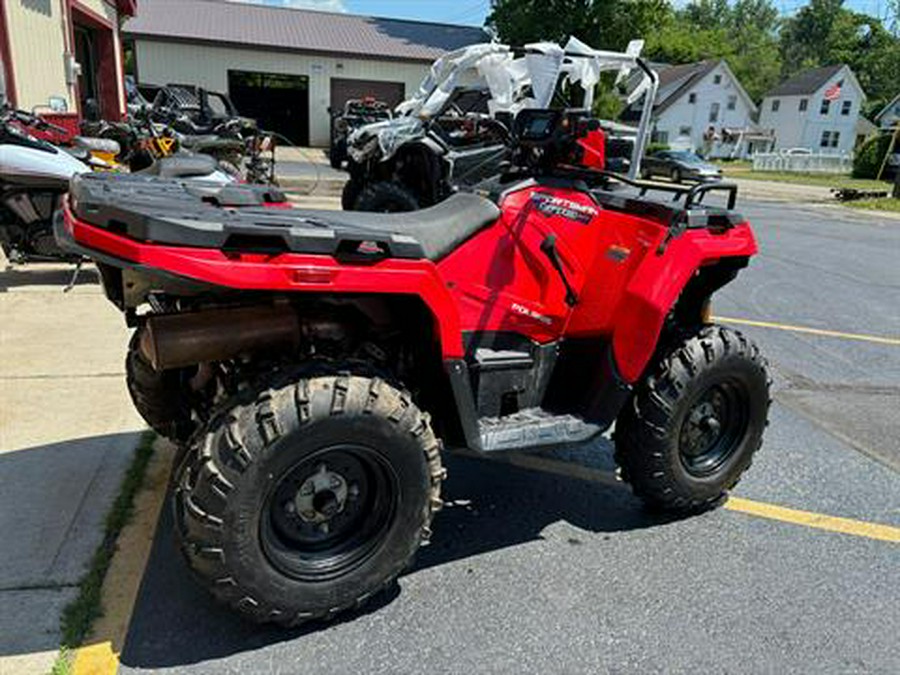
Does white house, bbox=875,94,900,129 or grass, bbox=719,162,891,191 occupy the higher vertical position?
white house, bbox=875,94,900,129

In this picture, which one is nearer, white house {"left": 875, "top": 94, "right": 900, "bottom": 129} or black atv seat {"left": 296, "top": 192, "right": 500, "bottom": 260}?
black atv seat {"left": 296, "top": 192, "right": 500, "bottom": 260}

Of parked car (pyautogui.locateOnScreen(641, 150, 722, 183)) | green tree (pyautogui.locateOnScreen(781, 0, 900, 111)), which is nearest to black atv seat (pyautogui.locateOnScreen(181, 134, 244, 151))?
parked car (pyautogui.locateOnScreen(641, 150, 722, 183))

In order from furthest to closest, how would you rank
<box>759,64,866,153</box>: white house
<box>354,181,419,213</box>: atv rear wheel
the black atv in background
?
1. <box>759,64,866,153</box>: white house
2. the black atv in background
3. <box>354,181,419,213</box>: atv rear wheel

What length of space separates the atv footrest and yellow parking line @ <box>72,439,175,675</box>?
1444 millimetres

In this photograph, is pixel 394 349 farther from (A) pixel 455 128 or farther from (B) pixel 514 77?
(B) pixel 514 77

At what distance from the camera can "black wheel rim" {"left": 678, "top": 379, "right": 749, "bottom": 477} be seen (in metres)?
3.64

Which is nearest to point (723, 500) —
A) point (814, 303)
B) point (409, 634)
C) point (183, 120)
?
point (409, 634)

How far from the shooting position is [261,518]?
2.56 meters

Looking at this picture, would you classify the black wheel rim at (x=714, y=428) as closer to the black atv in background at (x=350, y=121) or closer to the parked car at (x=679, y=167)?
the black atv in background at (x=350, y=121)

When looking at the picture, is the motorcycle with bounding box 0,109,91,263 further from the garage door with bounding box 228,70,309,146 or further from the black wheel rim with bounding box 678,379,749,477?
the garage door with bounding box 228,70,309,146

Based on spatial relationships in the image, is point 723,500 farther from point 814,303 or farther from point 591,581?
point 814,303

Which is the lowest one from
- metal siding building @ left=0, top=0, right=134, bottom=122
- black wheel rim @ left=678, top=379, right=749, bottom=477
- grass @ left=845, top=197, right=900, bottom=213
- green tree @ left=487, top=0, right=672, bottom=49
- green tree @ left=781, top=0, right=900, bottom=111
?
grass @ left=845, top=197, right=900, bottom=213

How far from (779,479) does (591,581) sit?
1648 mm

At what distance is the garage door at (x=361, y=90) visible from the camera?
34188 mm
